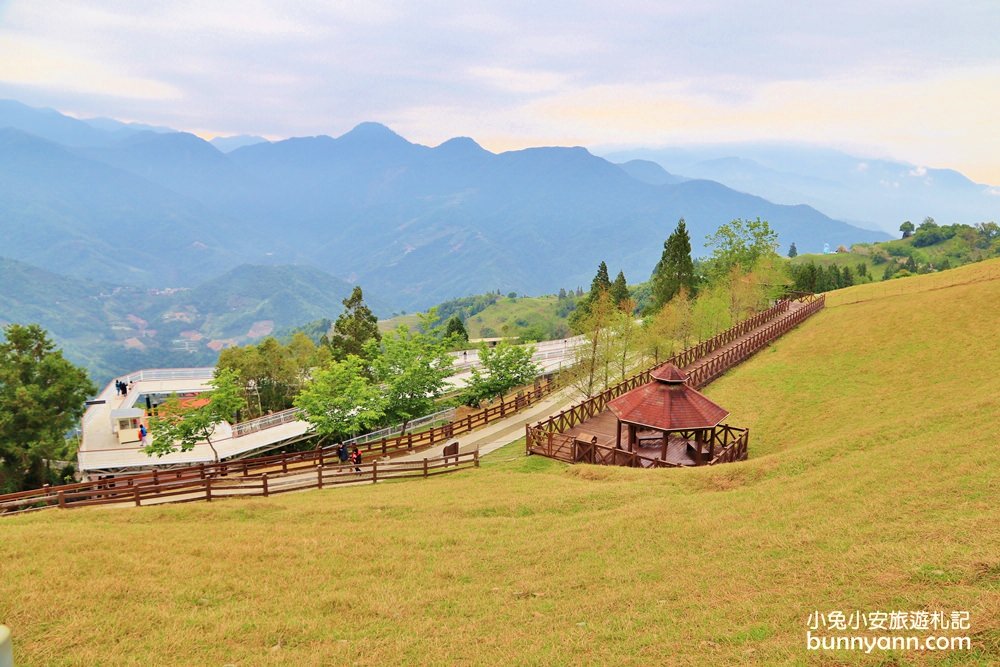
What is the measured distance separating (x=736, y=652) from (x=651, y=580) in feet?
9.76

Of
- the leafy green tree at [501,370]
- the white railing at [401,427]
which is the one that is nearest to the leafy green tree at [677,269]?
the leafy green tree at [501,370]

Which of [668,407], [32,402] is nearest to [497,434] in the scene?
[668,407]

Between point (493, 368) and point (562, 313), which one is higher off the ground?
point (562, 313)

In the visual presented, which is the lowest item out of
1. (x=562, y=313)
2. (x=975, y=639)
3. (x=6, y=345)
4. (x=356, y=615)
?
(x=356, y=615)

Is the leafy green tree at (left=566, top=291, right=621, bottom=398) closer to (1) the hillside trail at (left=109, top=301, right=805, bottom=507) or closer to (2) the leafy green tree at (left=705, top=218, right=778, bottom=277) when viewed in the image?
(1) the hillside trail at (left=109, top=301, right=805, bottom=507)

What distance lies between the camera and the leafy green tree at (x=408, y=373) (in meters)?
32.0

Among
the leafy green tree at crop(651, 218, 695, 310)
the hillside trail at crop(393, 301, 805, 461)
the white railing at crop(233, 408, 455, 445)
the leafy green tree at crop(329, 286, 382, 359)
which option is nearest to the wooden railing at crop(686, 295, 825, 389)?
the hillside trail at crop(393, 301, 805, 461)

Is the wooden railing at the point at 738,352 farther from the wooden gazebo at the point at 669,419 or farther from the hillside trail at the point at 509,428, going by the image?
the wooden gazebo at the point at 669,419

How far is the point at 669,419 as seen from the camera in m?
22.1

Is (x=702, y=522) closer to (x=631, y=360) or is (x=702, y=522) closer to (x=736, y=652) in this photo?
(x=736, y=652)

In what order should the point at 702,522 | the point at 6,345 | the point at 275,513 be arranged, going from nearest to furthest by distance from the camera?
the point at 702,522 → the point at 275,513 → the point at 6,345

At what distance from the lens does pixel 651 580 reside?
11.0m

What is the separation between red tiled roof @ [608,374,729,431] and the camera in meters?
22.1

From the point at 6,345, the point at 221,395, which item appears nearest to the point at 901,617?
the point at 221,395
